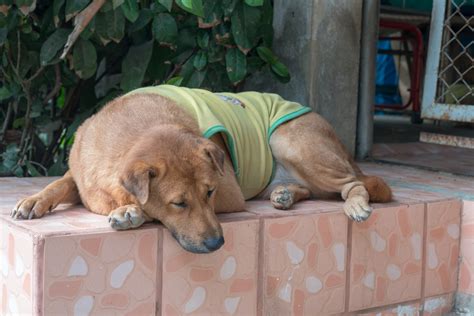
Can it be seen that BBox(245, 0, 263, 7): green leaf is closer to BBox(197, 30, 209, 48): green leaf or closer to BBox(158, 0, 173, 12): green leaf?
BBox(197, 30, 209, 48): green leaf

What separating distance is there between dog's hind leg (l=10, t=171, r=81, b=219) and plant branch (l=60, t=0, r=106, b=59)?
1.01 m

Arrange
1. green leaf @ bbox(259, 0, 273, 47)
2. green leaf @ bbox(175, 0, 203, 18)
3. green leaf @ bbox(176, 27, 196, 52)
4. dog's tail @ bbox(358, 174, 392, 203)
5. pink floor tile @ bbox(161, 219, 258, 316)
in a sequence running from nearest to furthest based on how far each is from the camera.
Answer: pink floor tile @ bbox(161, 219, 258, 316), dog's tail @ bbox(358, 174, 392, 203), green leaf @ bbox(175, 0, 203, 18), green leaf @ bbox(176, 27, 196, 52), green leaf @ bbox(259, 0, 273, 47)

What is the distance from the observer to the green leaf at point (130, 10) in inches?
147

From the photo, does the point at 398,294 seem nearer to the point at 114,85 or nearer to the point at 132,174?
the point at 132,174

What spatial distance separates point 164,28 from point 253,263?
1604mm

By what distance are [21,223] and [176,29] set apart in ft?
5.62

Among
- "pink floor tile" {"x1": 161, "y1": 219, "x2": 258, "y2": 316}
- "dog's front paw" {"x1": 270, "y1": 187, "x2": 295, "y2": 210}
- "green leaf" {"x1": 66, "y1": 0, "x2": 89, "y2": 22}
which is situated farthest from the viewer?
"green leaf" {"x1": 66, "y1": 0, "x2": 89, "y2": 22}

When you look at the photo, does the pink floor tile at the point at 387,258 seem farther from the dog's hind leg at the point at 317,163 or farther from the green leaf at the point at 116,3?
the green leaf at the point at 116,3

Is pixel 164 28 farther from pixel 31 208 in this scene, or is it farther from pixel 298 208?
pixel 31 208

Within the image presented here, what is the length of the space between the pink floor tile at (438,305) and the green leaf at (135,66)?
1.91 m

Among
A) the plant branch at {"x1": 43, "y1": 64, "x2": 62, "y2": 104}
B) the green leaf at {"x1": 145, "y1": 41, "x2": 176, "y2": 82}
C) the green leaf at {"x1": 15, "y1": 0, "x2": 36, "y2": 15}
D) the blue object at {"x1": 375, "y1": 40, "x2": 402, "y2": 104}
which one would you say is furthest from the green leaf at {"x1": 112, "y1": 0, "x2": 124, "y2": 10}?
the blue object at {"x1": 375, "y1": 40, "x2": 402, "y2": 104}

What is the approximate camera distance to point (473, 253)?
11.4 ft

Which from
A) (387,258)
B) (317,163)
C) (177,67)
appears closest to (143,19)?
(177,67)

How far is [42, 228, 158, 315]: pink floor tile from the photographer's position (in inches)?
93.3
